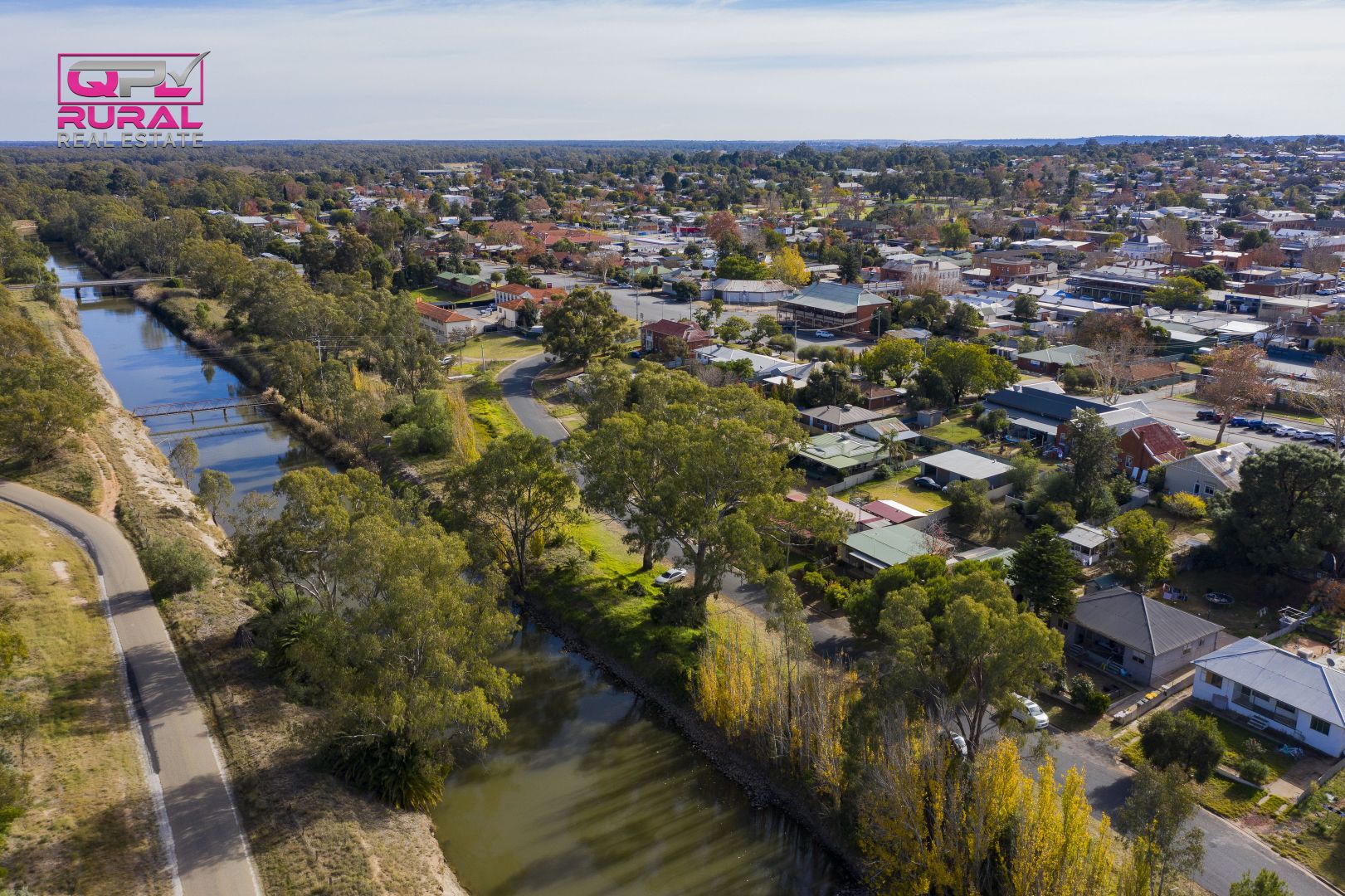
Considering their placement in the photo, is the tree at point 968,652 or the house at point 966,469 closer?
the tree at point 968,652

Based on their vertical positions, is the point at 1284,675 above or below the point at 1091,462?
below

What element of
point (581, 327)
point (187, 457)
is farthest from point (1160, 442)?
point (187, 457)

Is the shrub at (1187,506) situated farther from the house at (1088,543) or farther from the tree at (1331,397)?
the tree at (1331,397)

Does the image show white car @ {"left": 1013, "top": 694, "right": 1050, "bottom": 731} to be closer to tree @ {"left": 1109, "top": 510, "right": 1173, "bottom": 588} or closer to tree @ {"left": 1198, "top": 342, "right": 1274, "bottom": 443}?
tree @ {"left": 1109, "top": 510, "right": 1173, "bottom": 588}

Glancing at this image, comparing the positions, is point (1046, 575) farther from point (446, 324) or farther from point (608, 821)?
point (446, 324)

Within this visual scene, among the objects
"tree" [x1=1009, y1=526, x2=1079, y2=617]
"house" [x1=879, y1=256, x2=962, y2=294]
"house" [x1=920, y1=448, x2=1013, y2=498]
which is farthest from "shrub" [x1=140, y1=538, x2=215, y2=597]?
"house" [x1=879, y1=256, x2=962, y2=294]

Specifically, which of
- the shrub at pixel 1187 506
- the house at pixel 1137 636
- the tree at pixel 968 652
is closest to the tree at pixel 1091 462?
the shrub at pixel 1187 506

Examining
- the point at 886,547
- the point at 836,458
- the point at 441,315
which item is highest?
the point at 441,315
